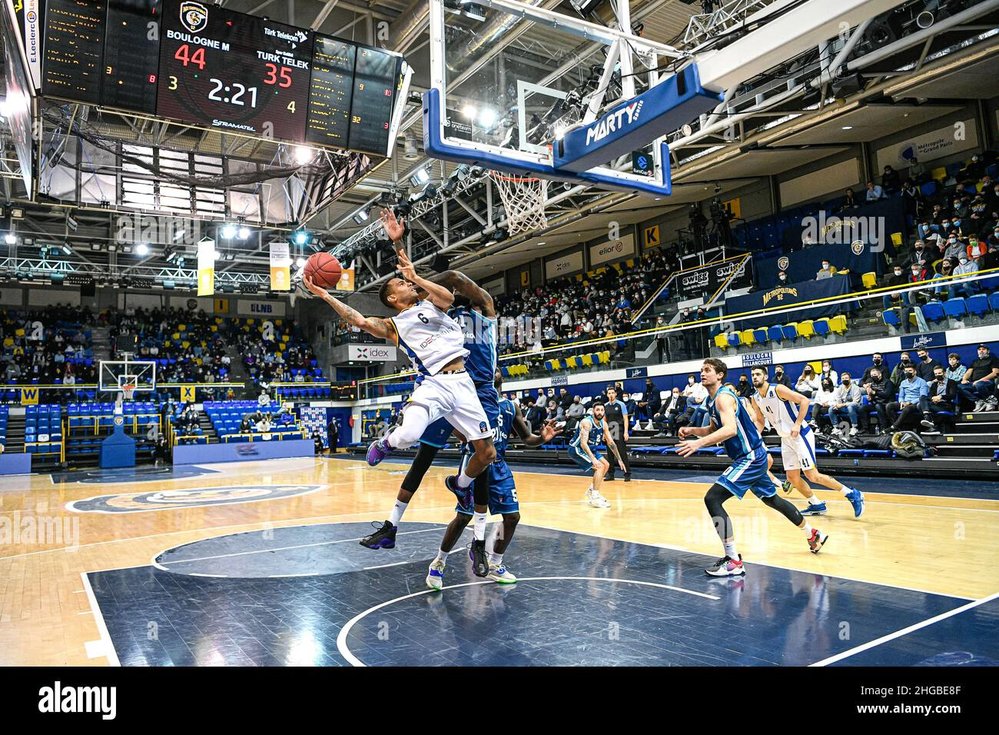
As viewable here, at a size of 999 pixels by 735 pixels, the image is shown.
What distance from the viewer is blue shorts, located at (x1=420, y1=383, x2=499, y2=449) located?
4602mm

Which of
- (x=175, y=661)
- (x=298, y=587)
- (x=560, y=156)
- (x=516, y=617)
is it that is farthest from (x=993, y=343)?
(x=175, y=661)

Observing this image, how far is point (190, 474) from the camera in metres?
17.1

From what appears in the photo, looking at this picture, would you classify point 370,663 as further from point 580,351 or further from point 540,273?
point 540,273

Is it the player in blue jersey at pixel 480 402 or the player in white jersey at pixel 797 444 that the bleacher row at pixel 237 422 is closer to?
the player in white jersey at pixel 797 444

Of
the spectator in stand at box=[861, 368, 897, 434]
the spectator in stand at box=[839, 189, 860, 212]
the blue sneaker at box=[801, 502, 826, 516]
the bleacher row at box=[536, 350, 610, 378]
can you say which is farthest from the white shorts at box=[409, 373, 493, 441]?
the spectator in stand at box=[839, 189, 860, 212]

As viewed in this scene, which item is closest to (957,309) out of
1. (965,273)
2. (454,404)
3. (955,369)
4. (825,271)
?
(965,273)

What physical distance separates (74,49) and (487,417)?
7.22 metres

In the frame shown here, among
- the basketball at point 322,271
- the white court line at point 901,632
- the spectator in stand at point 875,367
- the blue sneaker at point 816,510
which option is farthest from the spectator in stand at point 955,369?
the basketball at point 322,271

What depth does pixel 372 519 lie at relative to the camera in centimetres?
840

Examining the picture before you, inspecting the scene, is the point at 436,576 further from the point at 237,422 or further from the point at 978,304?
the point at 237,422

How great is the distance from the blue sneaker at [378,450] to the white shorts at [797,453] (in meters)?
5.08

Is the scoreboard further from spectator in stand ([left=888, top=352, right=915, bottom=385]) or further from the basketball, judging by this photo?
spectator in stand ([left=888, top=352, right=915, bottom=385])

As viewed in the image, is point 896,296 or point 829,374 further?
point 829,374
